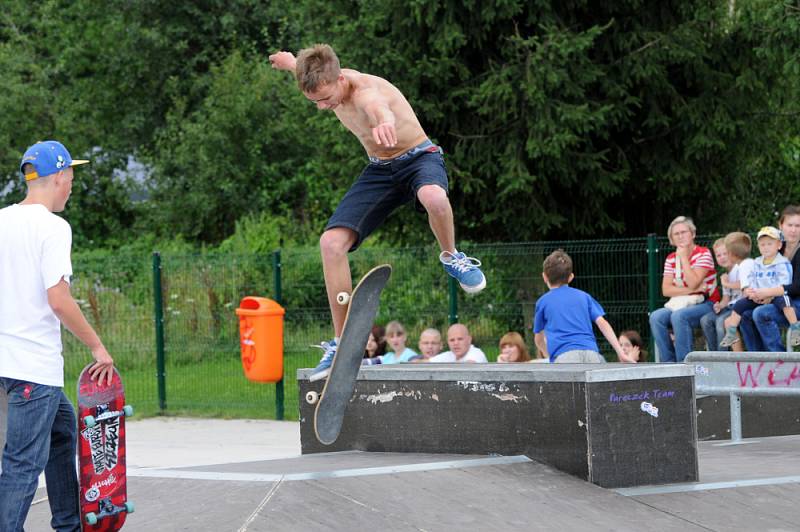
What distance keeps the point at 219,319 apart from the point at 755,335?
671 cm

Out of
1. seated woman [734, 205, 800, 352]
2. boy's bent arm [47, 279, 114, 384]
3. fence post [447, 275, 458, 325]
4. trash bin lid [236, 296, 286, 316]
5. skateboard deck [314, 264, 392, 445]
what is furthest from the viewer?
trash bin lid [236, 296, 286, 316]

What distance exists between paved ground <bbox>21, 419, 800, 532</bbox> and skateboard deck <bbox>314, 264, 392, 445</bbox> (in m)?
0.26

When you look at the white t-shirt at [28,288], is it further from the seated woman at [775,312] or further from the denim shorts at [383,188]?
the seated woman at [775,312]

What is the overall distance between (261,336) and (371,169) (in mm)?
6342

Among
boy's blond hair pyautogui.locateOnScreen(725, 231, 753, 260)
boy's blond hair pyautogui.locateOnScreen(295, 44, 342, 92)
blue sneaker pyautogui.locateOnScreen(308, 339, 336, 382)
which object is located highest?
boy's blond hair pyautogui.locateOnScreen(295, 44, 342, 92)

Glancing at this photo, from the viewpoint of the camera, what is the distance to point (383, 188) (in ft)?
19.6

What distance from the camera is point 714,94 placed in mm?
13414

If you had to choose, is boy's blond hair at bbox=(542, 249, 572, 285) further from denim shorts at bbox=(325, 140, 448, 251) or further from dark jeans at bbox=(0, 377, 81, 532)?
dark jeans at bbox=(0, 377, 81, 532)

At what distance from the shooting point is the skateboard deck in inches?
227

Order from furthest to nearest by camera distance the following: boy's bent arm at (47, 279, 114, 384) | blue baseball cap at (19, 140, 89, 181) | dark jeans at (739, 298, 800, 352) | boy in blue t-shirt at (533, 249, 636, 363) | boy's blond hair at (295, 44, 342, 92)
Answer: dark jeans at (739, 298, 800, 352) → boy in blue t-shirt at (533, 249, 636, 363) → boy's blond hair at (295, 44, 342, 92) → blue baseball cap at (19, 140, 89, 181) → boy's bent arm at (47, 279, 114, 384)

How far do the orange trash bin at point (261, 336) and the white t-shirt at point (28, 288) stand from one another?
7.22 metres

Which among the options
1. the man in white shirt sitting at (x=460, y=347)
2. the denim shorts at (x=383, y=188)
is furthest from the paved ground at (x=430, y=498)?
the man in white shirt sitting at (x=460, y=347)

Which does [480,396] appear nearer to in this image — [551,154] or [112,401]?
[112,401]

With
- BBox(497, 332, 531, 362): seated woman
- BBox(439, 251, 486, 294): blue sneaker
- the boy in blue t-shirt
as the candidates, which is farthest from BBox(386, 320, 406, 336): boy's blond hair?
BBox(439, 251, 486, 294): blue sneaker
